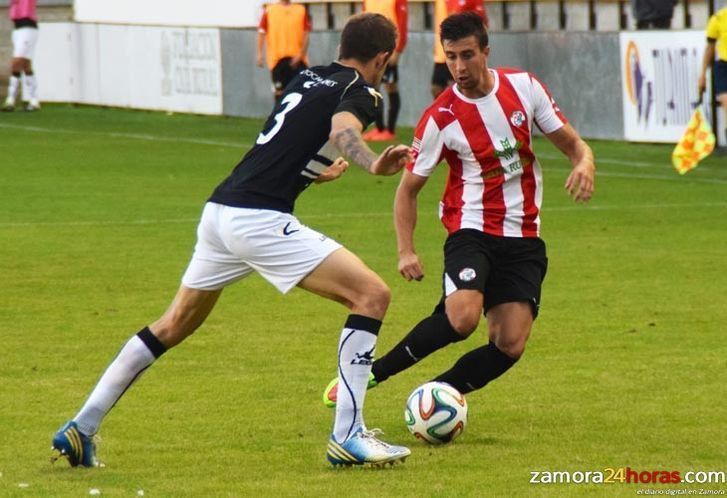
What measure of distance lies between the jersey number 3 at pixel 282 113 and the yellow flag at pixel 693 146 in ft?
42.0

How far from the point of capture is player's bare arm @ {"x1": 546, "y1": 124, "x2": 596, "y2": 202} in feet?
25.2

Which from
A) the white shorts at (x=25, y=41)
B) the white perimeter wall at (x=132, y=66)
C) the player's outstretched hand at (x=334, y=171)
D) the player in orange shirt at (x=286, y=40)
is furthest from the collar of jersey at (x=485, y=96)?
the white shorts at (x=25, y=41)

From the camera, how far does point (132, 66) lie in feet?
104

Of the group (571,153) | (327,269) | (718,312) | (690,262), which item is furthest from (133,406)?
(690,262)

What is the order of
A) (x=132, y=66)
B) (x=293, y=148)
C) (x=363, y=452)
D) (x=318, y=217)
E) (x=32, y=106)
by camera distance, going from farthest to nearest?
(x=132, y=66) < (x=32, y=106) < (x=318, y=217) < (x=293, y=148) < (x=363, y=452)

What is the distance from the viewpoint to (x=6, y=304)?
11828 millimetres

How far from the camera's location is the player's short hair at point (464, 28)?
7895 mm

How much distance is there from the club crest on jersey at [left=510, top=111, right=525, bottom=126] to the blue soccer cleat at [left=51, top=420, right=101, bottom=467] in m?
2.35

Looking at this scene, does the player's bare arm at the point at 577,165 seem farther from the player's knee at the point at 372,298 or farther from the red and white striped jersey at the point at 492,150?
the player's knee at the point at 372,298

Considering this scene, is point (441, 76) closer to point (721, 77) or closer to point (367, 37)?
point (721, 77)

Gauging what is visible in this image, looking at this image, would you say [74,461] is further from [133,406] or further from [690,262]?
[690,262]

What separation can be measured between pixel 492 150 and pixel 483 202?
24 centimetres

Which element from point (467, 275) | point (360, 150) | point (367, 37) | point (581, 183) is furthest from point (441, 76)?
point (360, 150)

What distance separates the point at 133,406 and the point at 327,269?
1839 millimetres
